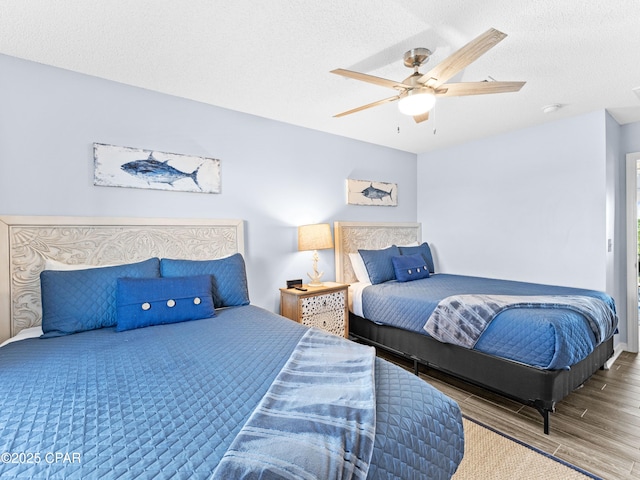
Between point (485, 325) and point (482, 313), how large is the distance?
3.5 inches

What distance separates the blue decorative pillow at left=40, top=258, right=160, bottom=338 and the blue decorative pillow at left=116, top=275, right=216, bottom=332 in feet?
0.32

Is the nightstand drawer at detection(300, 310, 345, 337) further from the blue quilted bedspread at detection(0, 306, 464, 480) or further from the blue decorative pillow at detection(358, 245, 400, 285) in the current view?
the blue quilted bedspread at detection(0, 306, 464, 480)

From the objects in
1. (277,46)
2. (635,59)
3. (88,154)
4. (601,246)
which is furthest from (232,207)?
(601,246)

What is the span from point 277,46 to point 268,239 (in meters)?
1.75

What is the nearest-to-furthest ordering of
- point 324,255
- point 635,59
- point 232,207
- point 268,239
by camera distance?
1. point 635,59
2. point 232,207
3. point 268,239
4. point 324,255

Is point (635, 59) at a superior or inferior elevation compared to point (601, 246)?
superior

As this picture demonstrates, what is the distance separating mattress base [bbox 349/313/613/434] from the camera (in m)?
2.02

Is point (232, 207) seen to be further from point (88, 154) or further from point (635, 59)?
point (635, 59)

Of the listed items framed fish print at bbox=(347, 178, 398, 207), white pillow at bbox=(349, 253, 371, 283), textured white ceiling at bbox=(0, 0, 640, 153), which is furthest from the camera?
framed fish print at bbox=(347, 178, 398, 207)

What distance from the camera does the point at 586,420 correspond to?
215 cm

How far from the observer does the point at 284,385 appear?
3.67 feet

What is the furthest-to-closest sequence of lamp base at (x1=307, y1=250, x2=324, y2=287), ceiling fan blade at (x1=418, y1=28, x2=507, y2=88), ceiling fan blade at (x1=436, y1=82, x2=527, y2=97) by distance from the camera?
1. lamp base at (x1=307, y1=250, x2=324, y2=287)
2. ceiling fan blade at (x1=436, y1=82, x2=527, y2=97)
3. ceiling fan blade at (x1=418, y1=28, x2=507, y2=88)

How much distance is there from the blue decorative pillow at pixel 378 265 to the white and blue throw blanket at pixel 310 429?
226cm

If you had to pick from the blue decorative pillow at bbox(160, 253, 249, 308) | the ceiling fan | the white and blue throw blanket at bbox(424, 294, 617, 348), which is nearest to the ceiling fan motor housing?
the ceiling fan
